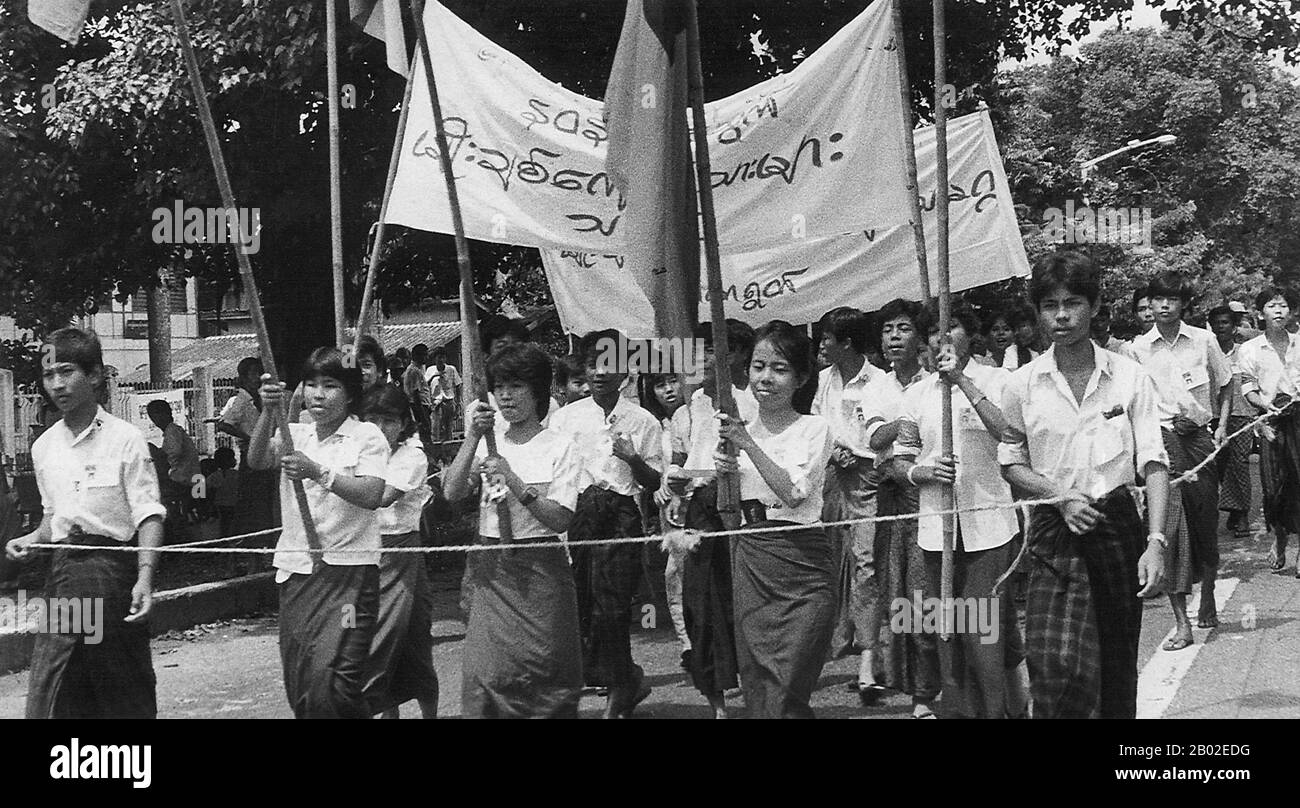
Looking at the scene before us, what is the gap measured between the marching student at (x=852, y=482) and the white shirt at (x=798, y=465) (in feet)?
5.21

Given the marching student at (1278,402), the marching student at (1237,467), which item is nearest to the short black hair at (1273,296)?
the marching student at (1278,402)

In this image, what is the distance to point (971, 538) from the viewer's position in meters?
5.67

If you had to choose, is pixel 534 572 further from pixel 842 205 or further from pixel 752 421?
pixel 842 205

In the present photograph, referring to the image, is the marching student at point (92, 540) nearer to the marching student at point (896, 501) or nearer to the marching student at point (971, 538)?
the marching student at point (971, 538)

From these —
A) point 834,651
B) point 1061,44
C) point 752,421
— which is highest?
point 1061,44

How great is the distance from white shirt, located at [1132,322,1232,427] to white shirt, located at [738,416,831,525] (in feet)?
11.4

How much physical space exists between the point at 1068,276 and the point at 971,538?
1.13 m

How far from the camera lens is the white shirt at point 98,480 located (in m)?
5.22

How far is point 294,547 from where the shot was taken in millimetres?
5590

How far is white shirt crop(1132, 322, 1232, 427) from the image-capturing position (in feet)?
27.4

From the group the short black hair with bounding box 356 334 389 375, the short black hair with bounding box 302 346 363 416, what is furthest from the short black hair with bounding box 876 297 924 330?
the short black hair with bounding box 302 346 363 416

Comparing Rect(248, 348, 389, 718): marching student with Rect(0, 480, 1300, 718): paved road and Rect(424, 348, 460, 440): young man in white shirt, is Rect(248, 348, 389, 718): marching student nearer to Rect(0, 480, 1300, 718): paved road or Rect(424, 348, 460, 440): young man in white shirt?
Rect(0, 480, 1300, 718): paved road

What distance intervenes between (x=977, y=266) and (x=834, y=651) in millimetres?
2406
